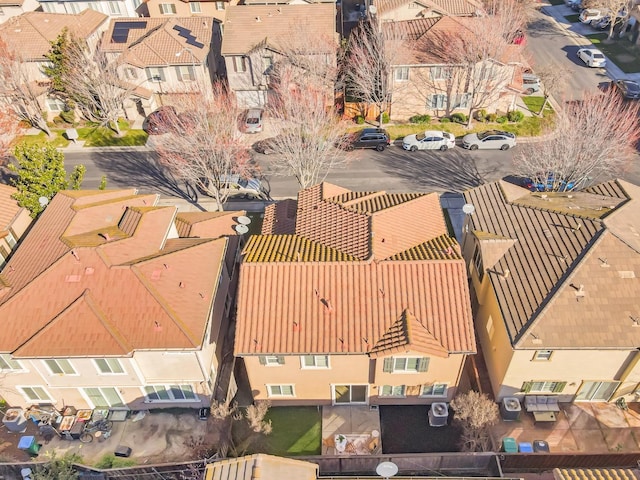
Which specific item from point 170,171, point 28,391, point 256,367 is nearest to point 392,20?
point 170,171

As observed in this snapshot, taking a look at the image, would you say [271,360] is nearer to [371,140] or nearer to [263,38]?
[371,140]

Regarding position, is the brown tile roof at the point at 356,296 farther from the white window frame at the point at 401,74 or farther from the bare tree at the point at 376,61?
the white window frame at the point at 401,74

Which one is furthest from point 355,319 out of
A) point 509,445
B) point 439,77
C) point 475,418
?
point 439,77

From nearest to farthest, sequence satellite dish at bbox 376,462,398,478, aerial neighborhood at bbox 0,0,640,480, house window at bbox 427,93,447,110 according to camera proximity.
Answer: satellite dish at bbox 376,462,398,478 < aerial neighborhood at bbox 0,0,640,480 < house window at bbox 427,93,447,110

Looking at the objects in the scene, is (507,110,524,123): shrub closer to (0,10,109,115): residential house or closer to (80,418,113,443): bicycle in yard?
(80,418,113,443): bicycle in yard

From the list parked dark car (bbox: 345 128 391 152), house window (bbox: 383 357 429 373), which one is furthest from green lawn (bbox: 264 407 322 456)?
parked dark car (bbox: 345 128 391 152)

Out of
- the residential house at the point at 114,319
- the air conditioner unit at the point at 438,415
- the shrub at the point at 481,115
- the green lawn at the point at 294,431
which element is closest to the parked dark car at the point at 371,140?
the shrub at the point at 481,115

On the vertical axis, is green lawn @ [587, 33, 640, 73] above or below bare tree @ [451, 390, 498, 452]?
above
